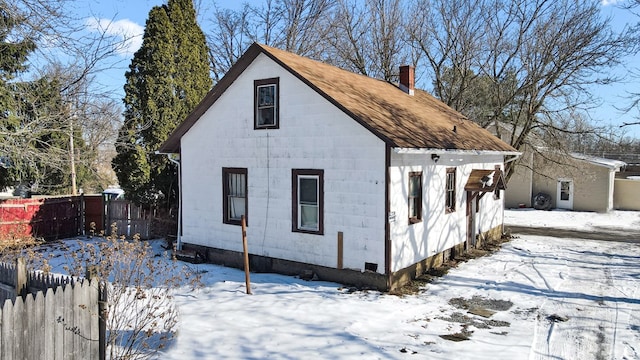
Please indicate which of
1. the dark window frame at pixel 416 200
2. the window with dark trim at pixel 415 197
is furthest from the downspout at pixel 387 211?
the window with dark trim at pixel 415 197

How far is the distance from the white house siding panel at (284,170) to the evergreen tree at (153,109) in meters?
2.70

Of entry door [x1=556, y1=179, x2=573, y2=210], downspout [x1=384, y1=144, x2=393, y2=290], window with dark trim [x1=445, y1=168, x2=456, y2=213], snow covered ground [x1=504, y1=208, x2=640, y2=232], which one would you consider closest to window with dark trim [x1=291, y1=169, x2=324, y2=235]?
downspout [x1=384, y1=144, x2=393, y2=290]

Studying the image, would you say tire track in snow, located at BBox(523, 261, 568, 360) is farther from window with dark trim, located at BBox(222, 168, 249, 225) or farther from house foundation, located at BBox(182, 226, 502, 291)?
window with dark trim, located at BBox(222, 168, 249, 225)

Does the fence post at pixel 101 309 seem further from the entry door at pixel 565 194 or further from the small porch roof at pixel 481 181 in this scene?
the entry door at pixel 565 194

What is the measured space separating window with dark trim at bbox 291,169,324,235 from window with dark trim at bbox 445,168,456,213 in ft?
14.0

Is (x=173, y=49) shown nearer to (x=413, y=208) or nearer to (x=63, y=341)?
(x=413, y=208)

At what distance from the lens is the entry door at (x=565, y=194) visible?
28656 mm

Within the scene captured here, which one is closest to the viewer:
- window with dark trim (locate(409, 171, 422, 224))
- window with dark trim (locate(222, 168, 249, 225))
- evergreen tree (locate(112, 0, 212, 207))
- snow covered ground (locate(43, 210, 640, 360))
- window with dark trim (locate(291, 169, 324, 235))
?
snow covered ground (locate(43, 210, 640, 360))

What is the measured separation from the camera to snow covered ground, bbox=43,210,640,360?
23.0ft

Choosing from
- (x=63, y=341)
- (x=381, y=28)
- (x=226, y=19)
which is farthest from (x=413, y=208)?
(x=226, y=19)

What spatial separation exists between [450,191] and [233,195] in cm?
643

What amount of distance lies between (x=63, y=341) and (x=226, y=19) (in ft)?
99.0

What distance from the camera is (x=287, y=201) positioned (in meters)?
11.6

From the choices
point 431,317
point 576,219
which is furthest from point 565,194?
point 431,317
